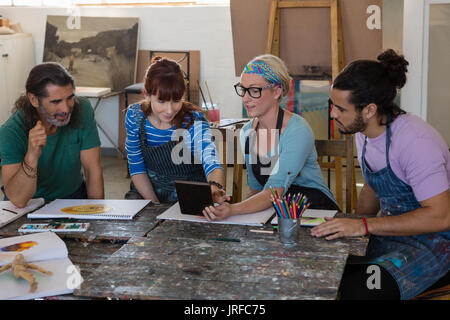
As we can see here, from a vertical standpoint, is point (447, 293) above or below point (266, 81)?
below

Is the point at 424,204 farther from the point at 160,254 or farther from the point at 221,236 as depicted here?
the point at 160,254

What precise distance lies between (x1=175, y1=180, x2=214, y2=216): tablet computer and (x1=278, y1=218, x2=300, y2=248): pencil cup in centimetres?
32

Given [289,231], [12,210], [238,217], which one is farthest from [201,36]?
[289,231]

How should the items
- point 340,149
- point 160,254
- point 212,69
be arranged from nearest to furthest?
1. point 160,254
2. point 340,149
3. point 212,69

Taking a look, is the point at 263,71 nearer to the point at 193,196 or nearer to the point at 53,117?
the point at 193,196

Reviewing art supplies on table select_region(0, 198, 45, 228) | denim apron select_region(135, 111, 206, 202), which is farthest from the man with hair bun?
art supplies on table select_region(0, 198, 45, 228)

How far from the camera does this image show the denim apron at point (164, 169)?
9.27 feet

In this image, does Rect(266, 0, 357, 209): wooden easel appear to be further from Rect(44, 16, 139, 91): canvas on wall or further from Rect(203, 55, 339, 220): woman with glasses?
Rect(44, 16, 139, 91): canvas on wall

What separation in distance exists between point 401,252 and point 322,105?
3779 mm

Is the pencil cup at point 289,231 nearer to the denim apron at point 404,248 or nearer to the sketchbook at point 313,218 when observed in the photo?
the sketchbook at point 313,218

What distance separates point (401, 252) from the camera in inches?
79.7

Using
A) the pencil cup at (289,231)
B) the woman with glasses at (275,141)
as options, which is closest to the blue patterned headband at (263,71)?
the woman with glasses at (275,141)

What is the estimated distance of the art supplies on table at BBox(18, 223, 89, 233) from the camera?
2.10 m

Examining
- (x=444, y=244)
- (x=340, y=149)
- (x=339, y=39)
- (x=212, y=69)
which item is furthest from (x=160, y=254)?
(x=212, y=69)
